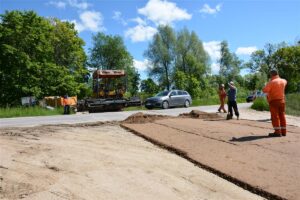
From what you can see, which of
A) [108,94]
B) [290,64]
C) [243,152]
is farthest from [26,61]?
[290,64]

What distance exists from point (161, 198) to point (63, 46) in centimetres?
5505

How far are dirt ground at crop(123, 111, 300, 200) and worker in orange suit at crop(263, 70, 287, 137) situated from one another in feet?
1.12

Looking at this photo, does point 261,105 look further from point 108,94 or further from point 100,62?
point 100,62

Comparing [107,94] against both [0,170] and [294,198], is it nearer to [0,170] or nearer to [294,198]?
[0,170]

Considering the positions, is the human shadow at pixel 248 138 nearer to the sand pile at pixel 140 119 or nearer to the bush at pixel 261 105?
the sand pile at pixel 140 119

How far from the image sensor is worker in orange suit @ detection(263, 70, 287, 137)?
11.7 m

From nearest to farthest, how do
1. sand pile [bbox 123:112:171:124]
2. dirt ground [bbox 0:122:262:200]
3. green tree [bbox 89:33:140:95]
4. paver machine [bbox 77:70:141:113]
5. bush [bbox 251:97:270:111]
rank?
dirt ground [bbox 0:122:262:200] < sand pile [bbox 123:112:171:124] < bush [bbox 251:97:270:111] < paver machine [bbox 77:70:141:113] < green tree [bbox 89:33:140:95]

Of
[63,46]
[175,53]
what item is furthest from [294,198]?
[175,53]

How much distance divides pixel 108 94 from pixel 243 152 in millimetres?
22598

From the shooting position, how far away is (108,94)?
3133 centimetres

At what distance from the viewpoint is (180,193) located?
6.62 meters

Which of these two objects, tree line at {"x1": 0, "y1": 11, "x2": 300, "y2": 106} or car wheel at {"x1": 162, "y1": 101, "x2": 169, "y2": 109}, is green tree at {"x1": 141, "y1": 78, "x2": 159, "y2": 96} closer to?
tree line at {"x1": 0, "y1": 11, "x2": 300, "y2": 106}

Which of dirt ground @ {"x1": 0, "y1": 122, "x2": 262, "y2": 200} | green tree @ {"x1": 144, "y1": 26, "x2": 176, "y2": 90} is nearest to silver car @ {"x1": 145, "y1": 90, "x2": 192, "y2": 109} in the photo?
dirt ground @ {"x1": 0, "y1": 122, "x2": 262, "y2": 200}

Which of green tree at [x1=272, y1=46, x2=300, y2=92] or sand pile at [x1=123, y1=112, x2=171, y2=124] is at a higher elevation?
green tree at [x1=272, y1=46, x2=300, y2=92]
